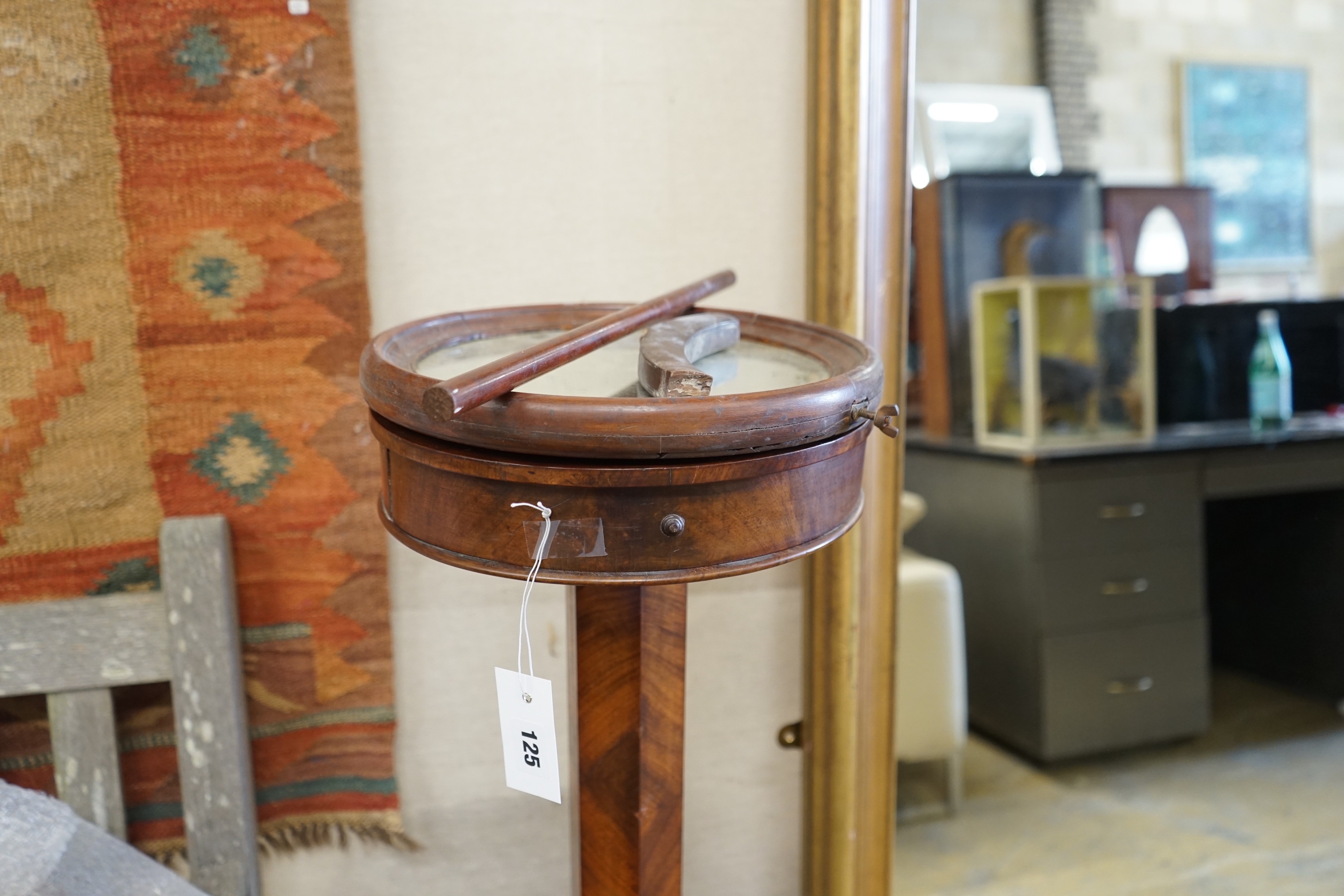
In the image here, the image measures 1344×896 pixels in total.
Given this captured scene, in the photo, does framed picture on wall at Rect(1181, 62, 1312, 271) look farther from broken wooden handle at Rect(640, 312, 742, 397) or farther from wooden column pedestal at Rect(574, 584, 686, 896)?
wooden column pedestal at Rect(574, 584, 686, 896)

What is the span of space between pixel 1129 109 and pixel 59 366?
5.82 metres

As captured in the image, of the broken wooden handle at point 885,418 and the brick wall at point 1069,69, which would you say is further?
the brick wall at point 1069,69

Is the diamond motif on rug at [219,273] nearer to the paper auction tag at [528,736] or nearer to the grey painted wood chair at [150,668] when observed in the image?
the grey painted wood chair at [150,668]

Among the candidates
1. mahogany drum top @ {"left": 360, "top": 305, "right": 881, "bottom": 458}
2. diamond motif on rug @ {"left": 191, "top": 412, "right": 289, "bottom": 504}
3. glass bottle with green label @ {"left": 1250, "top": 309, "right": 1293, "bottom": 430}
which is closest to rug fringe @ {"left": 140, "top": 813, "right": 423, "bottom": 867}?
diamond motif on rug @ {"left": 191, "top": 412, "right": 289, "bottom": 504}

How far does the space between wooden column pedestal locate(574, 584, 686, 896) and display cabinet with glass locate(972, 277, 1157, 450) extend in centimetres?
195

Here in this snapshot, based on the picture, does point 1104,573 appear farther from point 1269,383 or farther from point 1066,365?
point 1269,383

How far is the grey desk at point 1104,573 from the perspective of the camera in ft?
8.19

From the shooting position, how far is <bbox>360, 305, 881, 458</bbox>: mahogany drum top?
613mm

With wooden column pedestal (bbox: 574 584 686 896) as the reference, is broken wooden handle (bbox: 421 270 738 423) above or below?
above

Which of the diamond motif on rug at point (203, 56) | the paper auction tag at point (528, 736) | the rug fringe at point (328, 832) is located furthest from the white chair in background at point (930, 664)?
the diamond motif on rug at point (203, 56)

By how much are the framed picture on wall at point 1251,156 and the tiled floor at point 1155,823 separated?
148 inches

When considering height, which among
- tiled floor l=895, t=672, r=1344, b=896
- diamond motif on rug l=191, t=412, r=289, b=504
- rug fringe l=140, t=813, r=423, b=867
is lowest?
tiled floor l=895, t=672, r=1344, b=896

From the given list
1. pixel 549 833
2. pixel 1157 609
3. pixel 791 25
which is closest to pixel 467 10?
pixel 791 25

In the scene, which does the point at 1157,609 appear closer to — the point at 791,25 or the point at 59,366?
the point at 791,25
